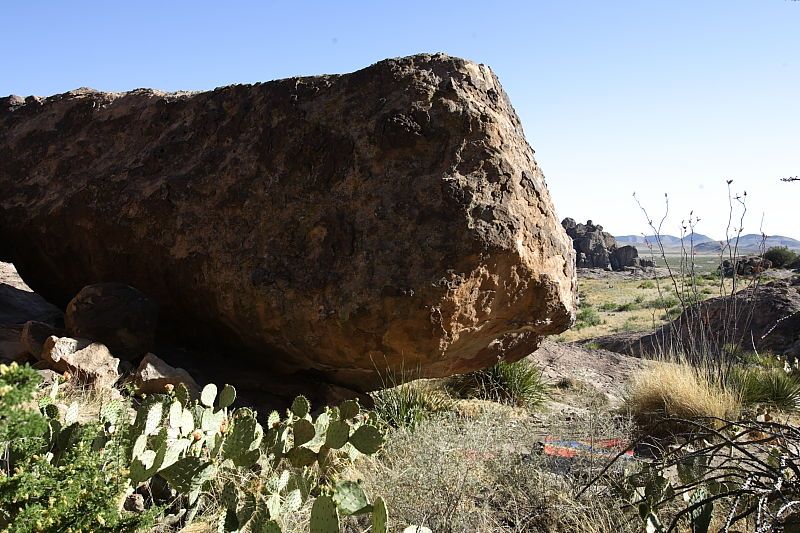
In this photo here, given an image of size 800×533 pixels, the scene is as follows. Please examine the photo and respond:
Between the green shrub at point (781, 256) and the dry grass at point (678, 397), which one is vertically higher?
the green shrub at point (781, 256)

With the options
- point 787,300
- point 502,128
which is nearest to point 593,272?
point 787,300

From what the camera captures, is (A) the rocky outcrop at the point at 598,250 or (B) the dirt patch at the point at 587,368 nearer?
(B) the dirt patch at the point at 587,368

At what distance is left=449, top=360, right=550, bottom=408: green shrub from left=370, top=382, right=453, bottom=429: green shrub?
125 centimetres

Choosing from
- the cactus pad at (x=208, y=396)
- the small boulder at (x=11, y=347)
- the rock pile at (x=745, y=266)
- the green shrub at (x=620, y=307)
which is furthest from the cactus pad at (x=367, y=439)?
the green shrub at (x=620, y=307)

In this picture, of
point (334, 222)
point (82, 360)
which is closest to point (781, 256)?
point (334, 222)

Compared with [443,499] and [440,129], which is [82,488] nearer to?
[443,499]

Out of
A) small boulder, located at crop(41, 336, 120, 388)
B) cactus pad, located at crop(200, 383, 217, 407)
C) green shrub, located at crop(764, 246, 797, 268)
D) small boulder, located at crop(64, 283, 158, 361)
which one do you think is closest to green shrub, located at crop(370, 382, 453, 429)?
cactus pad, located at crop(200, 383, 217, 407)

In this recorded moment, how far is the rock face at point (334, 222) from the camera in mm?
5152

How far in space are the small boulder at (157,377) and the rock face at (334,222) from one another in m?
0.61

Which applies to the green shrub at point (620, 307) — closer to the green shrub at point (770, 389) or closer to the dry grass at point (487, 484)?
the green shrub at point (770, 389)

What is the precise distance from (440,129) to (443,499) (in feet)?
8.72

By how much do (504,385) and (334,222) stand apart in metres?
3.41

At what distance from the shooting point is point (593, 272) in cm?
5934

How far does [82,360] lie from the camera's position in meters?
5.35
